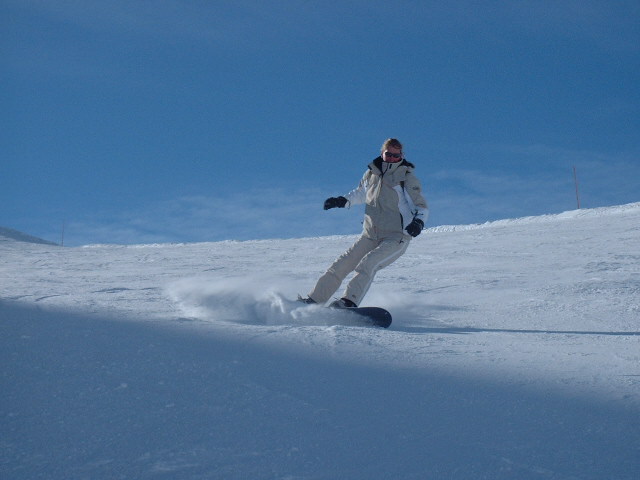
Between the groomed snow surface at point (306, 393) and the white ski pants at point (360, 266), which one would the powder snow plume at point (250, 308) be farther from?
the white ski pants at point (360, 266)

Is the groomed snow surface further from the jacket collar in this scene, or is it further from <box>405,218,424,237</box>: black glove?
the jacket collar

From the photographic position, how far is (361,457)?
199cm

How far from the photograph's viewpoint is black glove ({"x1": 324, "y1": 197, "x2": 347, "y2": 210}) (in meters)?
5.83

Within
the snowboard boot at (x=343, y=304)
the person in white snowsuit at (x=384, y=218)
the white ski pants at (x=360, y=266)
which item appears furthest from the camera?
the person in white snowsuit at (x=384, y=218)

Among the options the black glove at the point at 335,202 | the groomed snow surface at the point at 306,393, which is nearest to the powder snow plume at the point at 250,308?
the groomed snow surface at the point at 306,393

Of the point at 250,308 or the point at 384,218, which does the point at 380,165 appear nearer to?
the point at 384,218

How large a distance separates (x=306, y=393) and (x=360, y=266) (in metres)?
2.90

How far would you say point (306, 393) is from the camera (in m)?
2.56

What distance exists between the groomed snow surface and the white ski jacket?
0.86 m

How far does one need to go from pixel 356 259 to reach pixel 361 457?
12.1ft

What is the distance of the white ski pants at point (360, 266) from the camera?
207 inches

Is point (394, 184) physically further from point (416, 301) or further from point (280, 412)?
point (280, 412)

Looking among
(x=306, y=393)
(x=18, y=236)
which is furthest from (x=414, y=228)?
(x=18, y=236)

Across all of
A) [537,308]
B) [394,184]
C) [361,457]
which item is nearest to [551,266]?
[537,308]
